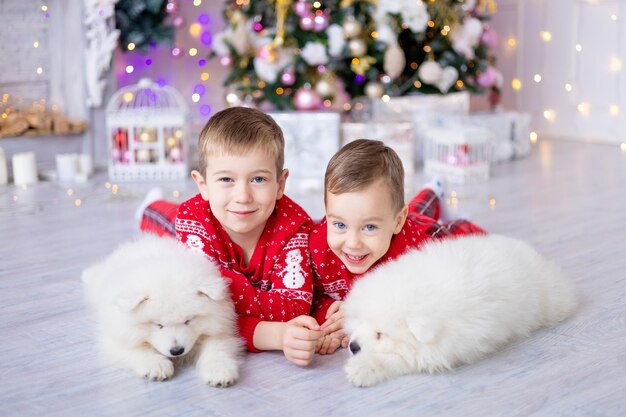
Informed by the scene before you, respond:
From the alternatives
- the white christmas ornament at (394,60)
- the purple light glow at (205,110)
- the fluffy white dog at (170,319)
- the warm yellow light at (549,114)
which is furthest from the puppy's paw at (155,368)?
the warm yellow light at (549,114)

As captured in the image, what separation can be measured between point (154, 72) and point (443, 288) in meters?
3.18

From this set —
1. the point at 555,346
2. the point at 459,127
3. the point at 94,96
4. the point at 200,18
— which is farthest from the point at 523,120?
the point at 555,346

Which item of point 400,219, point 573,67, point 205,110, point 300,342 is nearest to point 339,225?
point 400,219

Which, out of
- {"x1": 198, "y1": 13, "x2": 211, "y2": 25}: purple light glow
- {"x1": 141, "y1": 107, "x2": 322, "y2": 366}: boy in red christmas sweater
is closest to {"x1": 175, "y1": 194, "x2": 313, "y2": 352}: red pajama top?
{"x1": 141, "y1": 107, "x2": 322, "y2": 366}: boy in red christmas sweater

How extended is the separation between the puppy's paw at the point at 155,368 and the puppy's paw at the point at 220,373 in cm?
6

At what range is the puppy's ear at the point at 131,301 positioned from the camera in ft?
4.83

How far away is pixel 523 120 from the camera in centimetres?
423

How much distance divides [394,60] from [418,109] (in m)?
0.34

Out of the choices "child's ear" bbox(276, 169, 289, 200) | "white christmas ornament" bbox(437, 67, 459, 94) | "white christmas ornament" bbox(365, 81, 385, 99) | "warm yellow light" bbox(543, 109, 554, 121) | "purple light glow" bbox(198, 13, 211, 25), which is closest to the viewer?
"child's ear" bbox(276, 169, 289, 200)

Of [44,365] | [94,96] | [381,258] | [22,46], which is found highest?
[22,46]

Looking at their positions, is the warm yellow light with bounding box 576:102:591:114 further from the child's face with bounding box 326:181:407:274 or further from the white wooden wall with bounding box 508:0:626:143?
the child's face with bounding box 326:181:407:274

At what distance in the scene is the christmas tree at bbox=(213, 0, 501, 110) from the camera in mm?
3629

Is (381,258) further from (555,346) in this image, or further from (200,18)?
(200,18)

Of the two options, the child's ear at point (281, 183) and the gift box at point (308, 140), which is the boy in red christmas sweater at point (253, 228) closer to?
the child's ear at point (281, 183)
